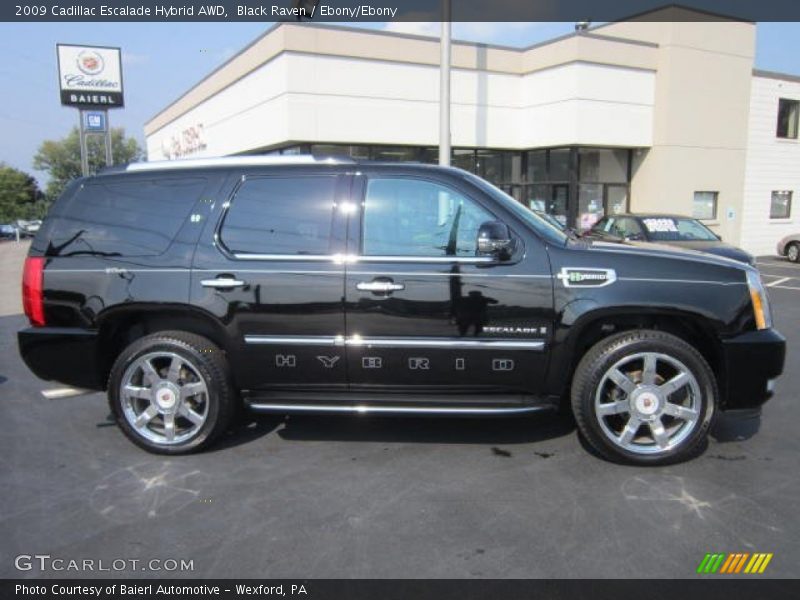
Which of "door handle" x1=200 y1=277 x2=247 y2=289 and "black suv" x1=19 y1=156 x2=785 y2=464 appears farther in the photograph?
"door handle" x1=200 y1=277 x2=247 y2=289

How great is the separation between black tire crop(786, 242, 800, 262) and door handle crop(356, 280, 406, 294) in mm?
19308

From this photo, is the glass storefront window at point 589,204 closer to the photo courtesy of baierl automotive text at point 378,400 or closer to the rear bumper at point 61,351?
the photo courtesy of baierl automotive text at point 378,400

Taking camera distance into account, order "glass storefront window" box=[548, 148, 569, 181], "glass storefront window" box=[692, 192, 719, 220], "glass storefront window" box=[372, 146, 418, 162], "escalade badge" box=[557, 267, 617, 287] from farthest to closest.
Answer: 1. "glass storefront window" box=[692, 192, 719, 220]
2. "glass storefront window" box=[548, 148, 569, 181]
3. "glass storefront window" box=[372, 146, 418, 162]
4. "escalade badge" box=[557, 267, 617, 287]

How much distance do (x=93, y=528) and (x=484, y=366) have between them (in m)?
2.35

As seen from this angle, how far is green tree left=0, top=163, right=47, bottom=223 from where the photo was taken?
75.9 m

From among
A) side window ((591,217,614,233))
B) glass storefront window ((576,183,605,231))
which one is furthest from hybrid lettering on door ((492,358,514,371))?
glass storefront window ((576,183,605,231))

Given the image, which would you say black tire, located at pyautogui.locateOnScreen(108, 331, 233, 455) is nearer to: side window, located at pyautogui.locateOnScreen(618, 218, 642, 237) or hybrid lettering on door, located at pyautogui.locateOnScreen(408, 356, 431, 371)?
hybrid lettering on door, located at pyautogui.locateOnScreen(408, 356, 431, 371)

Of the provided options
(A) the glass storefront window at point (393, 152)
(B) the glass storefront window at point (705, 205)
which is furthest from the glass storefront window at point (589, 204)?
(A) the glass storefront window at point (393, 152)

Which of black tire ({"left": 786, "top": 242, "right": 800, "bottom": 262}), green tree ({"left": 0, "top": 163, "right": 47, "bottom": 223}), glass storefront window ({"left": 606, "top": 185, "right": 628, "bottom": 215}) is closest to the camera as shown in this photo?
black tire ({"left": 786, "top": 242, "right": 800, "bottom": 262})

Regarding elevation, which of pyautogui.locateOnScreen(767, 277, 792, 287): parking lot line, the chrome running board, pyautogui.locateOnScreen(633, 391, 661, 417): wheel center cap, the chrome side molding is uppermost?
the chrome side molding

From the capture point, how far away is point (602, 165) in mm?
19891

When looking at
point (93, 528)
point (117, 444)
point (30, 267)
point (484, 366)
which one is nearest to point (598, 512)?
point (484, 366)

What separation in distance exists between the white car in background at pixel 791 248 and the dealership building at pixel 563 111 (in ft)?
6.60

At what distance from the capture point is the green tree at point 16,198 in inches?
→ 2987
